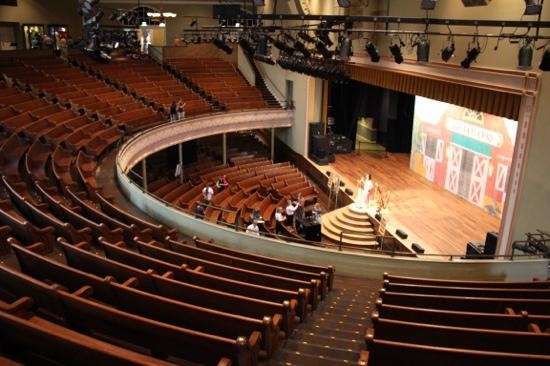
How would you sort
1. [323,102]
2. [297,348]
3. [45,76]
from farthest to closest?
[323,102]
[45,76]
[297,348]

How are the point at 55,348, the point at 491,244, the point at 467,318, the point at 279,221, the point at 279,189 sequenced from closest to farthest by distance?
the point at 55,348
the point at 467,318
the point at 491,244
the point at 279,221
the point at 279,189

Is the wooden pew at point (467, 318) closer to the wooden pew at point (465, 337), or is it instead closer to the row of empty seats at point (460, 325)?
the row of empty seats at point (460, 325)

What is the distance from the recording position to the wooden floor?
28.1 ft

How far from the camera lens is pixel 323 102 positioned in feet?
45.9

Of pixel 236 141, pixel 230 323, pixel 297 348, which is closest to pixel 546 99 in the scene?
pixel 297 348

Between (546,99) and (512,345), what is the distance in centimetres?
464

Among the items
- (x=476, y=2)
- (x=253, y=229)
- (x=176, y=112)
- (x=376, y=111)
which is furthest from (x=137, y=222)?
(x=376, y=111)

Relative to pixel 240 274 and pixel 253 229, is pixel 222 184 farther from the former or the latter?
pixel 240 274

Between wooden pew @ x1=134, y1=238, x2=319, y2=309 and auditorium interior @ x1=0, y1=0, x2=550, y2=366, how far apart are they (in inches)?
0.8

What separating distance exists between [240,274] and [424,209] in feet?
23.5

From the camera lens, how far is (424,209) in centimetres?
995

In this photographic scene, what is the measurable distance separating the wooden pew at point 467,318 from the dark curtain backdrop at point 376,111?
469 inches

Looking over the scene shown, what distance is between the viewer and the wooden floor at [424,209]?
8.57m

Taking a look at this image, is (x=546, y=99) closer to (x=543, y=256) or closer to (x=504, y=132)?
(x=543, y=256)
